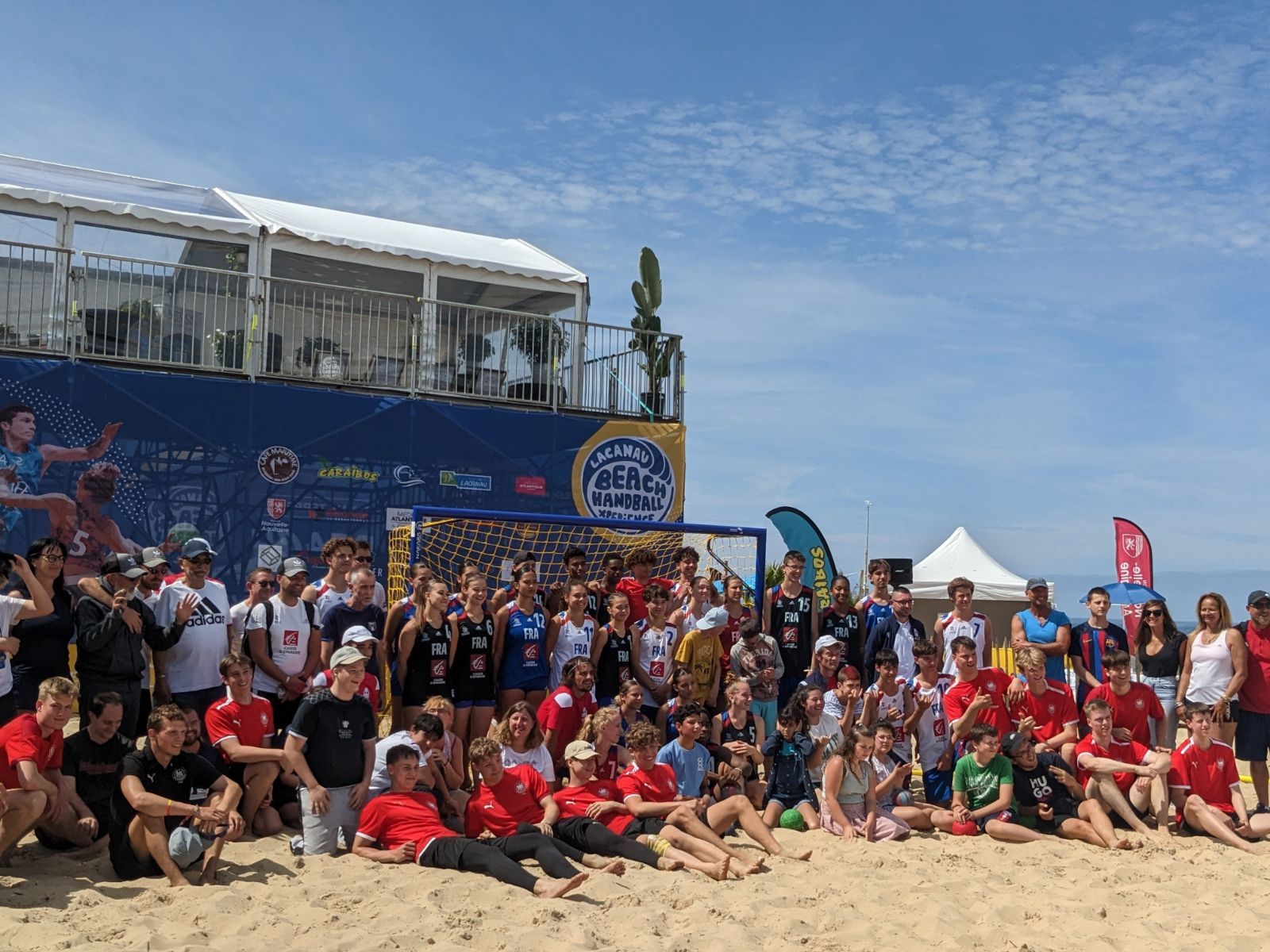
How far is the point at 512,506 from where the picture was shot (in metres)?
12.9

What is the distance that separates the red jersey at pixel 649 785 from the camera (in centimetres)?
658

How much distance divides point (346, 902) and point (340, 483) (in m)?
7.22

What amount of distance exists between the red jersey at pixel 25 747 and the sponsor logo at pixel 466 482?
23.2 feet

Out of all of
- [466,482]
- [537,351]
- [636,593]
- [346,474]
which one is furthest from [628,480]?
[636,593]

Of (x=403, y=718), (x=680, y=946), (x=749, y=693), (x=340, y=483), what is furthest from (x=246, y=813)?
(x=340, y=483)

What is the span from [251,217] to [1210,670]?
33.9 feet

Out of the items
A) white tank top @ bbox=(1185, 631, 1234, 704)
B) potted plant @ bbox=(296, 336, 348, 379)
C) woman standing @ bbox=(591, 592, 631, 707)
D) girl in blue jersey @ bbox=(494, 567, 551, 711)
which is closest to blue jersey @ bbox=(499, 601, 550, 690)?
girl in blue jersey @ bbox=(494, 567, 551, 711)

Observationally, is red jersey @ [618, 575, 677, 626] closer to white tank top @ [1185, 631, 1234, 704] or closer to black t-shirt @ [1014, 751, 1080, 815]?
black t-shirt @ [1014, 751, 1080, 815]

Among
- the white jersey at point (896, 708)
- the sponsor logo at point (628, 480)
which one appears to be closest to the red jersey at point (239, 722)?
the white jersey at point (896, 708)

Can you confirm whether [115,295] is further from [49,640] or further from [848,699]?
[848,699]

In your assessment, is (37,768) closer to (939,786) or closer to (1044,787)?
(939,786)

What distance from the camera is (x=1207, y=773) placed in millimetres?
7664

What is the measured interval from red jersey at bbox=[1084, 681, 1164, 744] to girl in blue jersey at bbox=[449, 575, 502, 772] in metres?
4.16

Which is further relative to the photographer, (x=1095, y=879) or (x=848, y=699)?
(x=848, y=699)
